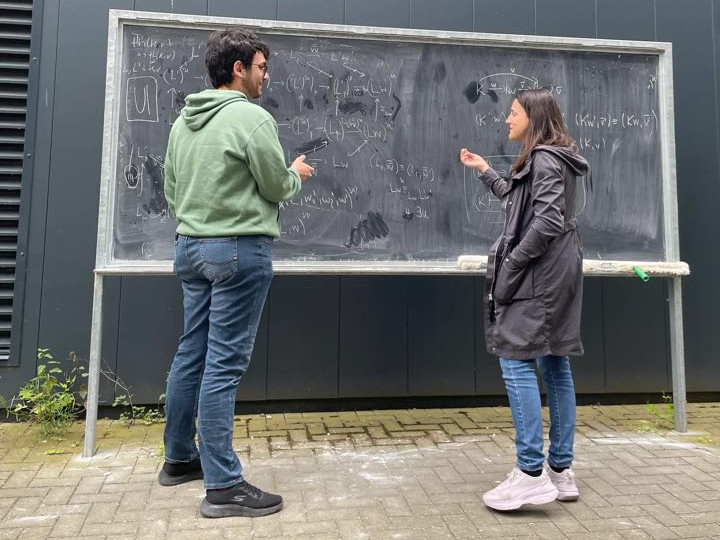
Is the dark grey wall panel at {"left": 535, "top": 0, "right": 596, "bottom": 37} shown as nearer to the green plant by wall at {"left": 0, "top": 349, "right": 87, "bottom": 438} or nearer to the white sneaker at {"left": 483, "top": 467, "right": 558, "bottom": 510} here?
the white sneaker at {"left": 483, "top": 467, "right": 558, "bottom": 510}

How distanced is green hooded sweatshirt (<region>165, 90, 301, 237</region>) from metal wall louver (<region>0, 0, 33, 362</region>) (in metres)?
2.00

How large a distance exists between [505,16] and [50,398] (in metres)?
4.16

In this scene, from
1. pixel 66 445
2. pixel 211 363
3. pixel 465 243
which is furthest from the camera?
pixel 465 243

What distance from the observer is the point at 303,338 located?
3908mm

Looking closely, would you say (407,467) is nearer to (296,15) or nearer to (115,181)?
(115,181)

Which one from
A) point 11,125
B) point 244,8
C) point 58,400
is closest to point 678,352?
point 244,8

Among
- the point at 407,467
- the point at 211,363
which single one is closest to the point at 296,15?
the point at 211,363

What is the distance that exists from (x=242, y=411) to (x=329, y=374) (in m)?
0.67

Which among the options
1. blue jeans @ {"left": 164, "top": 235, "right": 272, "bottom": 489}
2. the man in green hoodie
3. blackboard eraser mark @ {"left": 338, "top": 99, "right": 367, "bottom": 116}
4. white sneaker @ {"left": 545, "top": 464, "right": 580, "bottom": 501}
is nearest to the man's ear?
the man in green hoodie

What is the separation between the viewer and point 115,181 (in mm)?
3068

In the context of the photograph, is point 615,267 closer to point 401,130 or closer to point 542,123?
point 542,123

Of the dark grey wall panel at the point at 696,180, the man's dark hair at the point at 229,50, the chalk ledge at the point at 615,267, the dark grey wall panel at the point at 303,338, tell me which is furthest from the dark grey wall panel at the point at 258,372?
the dark grey wall panel at the point at 696,180

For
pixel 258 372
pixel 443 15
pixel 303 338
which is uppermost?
pixel 443 15

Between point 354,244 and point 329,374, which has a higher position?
point 354,244
